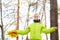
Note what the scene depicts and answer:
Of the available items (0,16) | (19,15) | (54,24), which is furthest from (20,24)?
(54,24)

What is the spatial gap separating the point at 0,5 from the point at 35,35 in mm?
660

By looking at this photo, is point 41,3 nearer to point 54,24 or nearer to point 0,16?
point 54,24

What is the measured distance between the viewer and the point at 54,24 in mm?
1816

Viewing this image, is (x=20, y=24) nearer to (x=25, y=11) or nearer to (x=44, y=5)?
(x=25, y=11)

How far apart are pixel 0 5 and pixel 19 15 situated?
0.24 meters

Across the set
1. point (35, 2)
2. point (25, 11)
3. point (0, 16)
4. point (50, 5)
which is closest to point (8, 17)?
point (0, 16)

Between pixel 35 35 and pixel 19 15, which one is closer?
pixel 35 35

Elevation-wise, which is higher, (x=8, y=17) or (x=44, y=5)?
(x=44, y=5)

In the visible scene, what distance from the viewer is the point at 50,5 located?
1858 mm

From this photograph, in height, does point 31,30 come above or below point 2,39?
above

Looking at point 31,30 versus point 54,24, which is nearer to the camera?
point 31,30

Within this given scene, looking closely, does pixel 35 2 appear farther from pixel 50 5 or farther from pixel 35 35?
pixel 35 35

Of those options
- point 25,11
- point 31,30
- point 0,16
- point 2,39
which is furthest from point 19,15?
point 31,30

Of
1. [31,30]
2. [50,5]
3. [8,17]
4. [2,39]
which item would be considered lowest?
[2,39]
